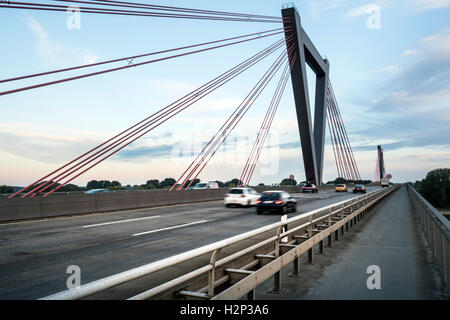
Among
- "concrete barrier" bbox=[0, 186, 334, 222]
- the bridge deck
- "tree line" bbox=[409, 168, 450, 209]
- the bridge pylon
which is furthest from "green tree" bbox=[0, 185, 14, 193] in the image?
"tree line" bbox=[409, 168, 450, 209]

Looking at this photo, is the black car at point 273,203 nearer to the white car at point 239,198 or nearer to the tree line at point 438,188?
the white car at point 239,198

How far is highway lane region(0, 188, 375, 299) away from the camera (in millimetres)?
6359

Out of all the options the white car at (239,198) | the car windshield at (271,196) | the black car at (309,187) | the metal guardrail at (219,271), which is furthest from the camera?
the black car at (309,187)

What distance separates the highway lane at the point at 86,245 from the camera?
20.9ft

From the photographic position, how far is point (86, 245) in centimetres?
951

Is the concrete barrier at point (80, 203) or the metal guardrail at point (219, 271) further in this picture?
the concrete barrier at point (80, 203)

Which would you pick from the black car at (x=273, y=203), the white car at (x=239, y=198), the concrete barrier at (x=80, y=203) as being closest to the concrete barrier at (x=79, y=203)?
the concrete barrier at (x=80, y=203)

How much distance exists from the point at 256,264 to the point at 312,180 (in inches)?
1714

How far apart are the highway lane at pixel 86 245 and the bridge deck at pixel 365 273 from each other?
130 inches

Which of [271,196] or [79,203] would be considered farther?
[271,196]

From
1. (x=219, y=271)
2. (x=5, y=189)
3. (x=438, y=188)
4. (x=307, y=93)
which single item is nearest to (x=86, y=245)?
(x=219, y=271)

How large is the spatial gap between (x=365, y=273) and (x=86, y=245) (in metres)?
7.03

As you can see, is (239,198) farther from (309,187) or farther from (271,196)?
(309,187)

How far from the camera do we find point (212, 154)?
25391 mm
